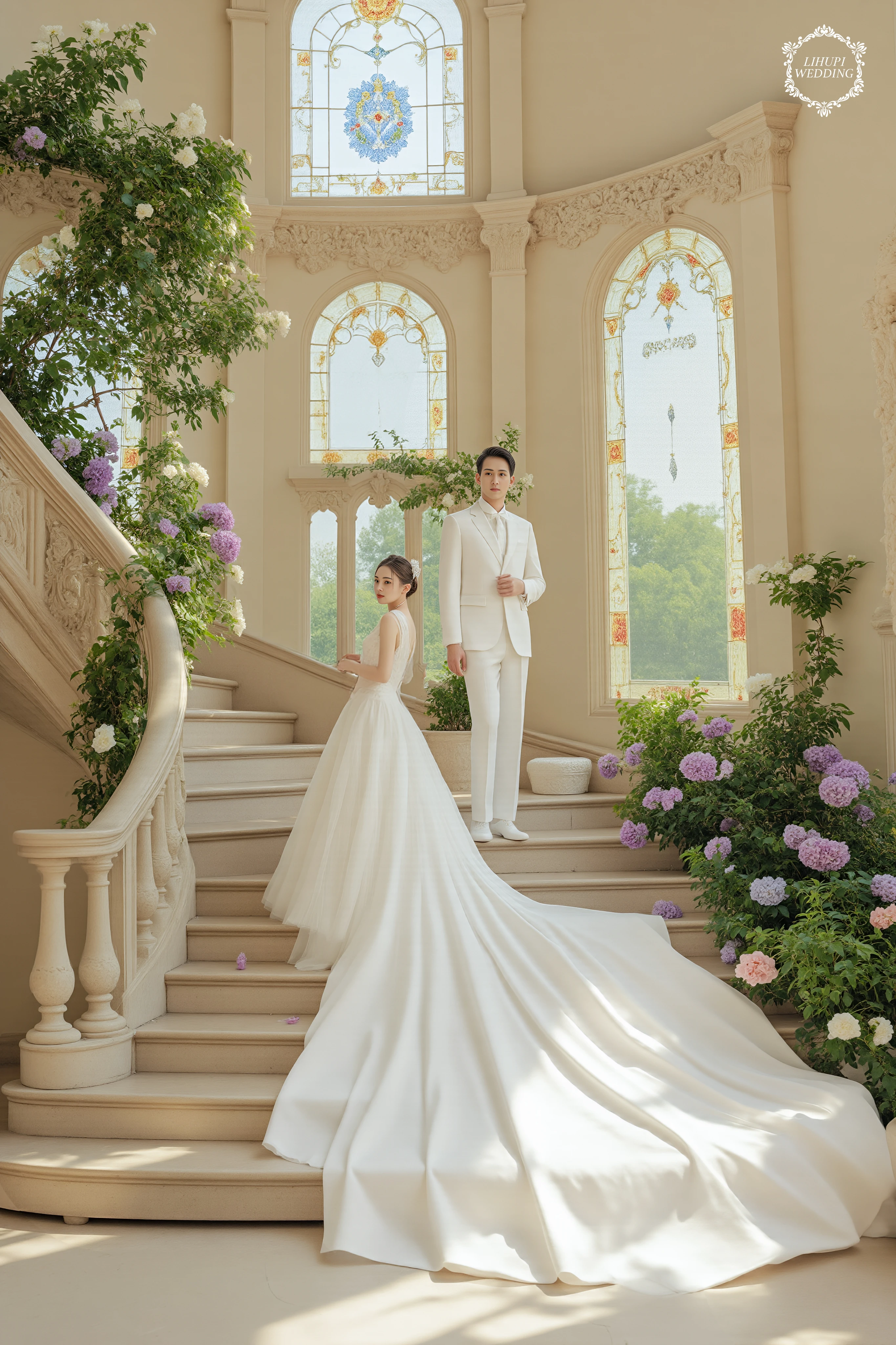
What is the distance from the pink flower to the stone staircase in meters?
0.38

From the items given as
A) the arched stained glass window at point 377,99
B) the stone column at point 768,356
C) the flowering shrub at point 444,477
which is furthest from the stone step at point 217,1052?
the arched stained glass window at point 377,99

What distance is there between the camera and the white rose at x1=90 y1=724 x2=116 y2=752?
3873 millimetres

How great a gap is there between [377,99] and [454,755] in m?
5.42

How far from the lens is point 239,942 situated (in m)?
3.95

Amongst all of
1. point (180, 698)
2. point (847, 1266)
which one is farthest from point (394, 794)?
point (847, 1266)

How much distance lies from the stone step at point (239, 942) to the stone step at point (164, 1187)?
97 centimetres

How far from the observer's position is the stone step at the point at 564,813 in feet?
17.6

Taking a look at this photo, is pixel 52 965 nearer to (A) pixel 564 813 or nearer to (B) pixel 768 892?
(B) pixel 768 892

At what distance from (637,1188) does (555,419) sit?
18.4 ft

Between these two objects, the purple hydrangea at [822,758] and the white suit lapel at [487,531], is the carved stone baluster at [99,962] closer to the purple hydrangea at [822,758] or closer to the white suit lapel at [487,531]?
the white suit lapel at [487,531]

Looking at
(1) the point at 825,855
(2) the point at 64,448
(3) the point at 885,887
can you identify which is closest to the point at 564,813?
(1) the point at 825,855

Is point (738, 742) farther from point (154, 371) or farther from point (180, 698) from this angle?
point (154, 371)

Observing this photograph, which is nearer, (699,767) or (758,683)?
(699,767)

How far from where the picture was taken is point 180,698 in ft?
12.7
